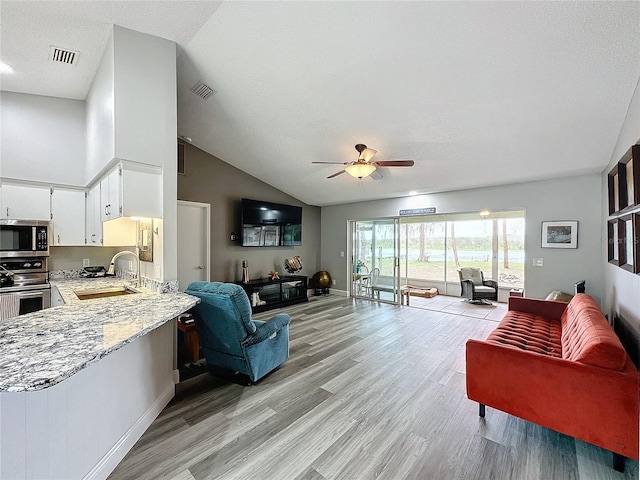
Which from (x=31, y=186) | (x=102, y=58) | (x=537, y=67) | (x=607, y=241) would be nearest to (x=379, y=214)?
(x=607, y=241)

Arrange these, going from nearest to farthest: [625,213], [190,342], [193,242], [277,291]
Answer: [625,213]
[190,342]
[193,242]
[277,291]

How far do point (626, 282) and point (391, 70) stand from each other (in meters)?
3.07

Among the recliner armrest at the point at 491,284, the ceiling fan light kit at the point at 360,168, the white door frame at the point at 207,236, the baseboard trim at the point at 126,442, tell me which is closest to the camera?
the baseboard trim at the point at 126,442

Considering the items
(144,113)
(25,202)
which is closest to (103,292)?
(25,202)

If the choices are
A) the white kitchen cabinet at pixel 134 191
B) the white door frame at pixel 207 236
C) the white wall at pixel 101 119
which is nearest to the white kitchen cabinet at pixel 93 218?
the white wall at pixel 101 119

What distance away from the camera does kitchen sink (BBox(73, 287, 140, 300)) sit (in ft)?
9.07

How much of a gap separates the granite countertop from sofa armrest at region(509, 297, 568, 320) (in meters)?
4.04

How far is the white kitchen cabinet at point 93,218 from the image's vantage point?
3.14m

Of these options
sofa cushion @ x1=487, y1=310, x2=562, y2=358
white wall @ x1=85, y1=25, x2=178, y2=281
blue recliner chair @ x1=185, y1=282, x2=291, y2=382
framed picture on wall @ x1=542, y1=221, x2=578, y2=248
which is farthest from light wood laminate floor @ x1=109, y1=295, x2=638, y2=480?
framed picture on wall @ x1=542, y1=221, x2=578, y2=248

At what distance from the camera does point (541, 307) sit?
351 cm

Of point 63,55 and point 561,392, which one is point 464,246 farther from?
point 63,55

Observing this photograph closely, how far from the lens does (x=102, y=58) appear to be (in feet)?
8.71

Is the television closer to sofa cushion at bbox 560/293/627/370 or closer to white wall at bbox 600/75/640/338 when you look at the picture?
sofa cushion at bbox 560/293/627/370

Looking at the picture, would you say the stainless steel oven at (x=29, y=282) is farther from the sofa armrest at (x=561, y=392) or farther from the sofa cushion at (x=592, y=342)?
the sofa cushion at (x=592, y=342)
